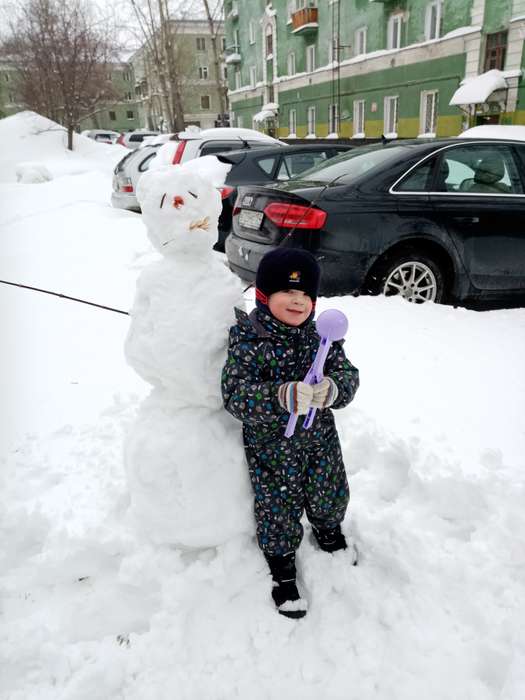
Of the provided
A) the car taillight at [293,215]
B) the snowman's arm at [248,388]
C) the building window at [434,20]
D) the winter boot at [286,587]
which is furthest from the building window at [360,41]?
the winter boot at [286,587]

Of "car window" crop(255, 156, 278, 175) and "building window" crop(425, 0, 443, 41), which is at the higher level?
"building window" crop(425, 0, 443, 41)

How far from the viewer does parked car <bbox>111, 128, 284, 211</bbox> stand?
806 cm

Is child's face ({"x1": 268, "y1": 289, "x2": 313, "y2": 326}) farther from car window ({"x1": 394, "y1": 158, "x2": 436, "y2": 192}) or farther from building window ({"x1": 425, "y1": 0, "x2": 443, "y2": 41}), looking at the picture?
building window ({"x1": 425, "y1": 0, "x2": 443, "y2": 41})

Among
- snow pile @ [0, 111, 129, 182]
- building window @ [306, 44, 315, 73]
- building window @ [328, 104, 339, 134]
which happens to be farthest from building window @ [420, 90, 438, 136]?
snow pile @ [0, 111, 129, 182]

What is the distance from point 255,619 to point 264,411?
2.38 ft

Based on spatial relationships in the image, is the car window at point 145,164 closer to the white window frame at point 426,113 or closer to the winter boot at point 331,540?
the winter boot at point 331,540

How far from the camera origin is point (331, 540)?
1.90 metres

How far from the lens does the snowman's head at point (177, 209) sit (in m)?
1.65

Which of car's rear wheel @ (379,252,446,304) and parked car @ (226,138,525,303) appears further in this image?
car's rear wheel @ (379,252,446,304)

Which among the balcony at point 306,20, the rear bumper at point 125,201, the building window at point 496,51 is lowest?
the rear bumper at point 125,201

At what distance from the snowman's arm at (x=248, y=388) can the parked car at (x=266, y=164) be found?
5128 millimetres

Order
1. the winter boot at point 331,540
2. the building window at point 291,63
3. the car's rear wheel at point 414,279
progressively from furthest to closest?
1. the building window at point 291,63
2. the car's rear wheel at point 414,279
3. the winter boot at point 331,540

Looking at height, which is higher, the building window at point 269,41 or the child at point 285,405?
the building window at point 269,41

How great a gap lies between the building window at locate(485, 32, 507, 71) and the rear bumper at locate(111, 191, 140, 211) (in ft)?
44.1
